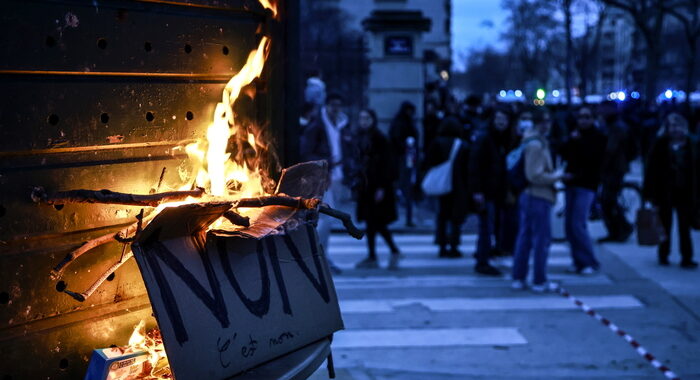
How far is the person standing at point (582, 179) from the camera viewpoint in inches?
392

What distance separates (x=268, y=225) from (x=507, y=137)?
7864 mm

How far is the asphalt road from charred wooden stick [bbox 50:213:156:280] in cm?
237

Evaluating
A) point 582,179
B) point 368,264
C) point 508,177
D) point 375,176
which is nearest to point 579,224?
point 582,179

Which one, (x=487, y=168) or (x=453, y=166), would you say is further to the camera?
(x=453, y=166)

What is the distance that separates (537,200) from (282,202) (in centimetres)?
642

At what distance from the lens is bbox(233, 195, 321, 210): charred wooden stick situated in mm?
3070

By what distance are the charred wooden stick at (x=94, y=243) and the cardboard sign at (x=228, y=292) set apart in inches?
6.1

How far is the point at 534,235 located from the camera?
9.31 m

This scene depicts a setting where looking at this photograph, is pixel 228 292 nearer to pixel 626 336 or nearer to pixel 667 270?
pixel 626 336

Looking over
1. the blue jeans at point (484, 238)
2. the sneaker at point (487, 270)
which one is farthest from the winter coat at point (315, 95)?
the sneaker at point (487, 270)

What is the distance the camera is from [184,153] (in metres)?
3.34

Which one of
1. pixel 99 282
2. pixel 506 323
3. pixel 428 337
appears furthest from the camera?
pixel 506 323

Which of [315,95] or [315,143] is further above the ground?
[315,95]

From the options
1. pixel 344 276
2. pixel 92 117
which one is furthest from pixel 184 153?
pixel 344 276
